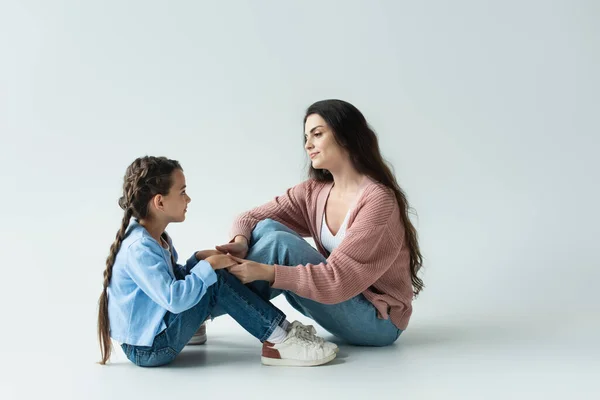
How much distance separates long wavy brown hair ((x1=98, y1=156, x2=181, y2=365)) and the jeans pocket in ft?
0.45

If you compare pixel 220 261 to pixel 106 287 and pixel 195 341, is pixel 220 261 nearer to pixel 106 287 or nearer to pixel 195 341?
pixel 106 287

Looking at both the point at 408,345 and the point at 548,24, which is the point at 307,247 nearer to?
the point at 408,345

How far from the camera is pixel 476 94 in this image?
552cm

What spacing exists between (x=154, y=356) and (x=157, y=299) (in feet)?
0.87

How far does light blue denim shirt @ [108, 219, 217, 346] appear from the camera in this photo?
9.38 ft

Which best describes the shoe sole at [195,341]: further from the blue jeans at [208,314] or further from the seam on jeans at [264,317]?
the seam on jeans at [264,317]

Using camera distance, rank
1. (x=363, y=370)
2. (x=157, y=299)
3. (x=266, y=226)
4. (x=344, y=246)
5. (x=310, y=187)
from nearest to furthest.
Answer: (x=157, y=299) → (x=363, y=370) → (x=344, y=246) → (x=266, y=226) → (x=310, y=187)

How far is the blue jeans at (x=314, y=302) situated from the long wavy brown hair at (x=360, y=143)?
1.11ft

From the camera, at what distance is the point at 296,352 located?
3062mm

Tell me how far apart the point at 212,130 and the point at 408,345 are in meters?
2.62

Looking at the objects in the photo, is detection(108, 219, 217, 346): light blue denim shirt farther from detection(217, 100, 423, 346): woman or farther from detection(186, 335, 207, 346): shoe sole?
detection(186, 335, 207, 346): shoe sole

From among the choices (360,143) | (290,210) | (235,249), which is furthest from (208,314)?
(360,143)

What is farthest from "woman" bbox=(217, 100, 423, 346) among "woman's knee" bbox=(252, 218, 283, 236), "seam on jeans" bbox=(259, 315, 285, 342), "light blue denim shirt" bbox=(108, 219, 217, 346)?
"light blue denim shirt" bbox=(108, 219, 217, 346)

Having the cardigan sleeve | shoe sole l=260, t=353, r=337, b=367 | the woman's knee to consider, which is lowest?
shoe sole l=260, t=353, r=337, b=367
